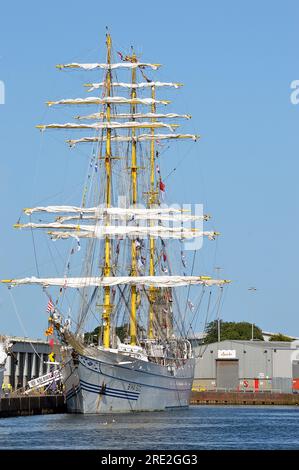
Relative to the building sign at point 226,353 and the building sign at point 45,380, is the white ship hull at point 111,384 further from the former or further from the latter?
the building sign at point 226,353

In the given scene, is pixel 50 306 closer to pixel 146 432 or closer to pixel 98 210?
pixel 98 210

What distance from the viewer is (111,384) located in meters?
101

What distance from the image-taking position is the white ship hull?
325ft

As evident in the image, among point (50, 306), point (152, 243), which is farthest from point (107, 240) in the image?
point (152, 243)

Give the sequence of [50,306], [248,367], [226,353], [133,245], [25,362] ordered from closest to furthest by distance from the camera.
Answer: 1. [50,306]
2. [133,245]
3. [25,362]
4. [248,367]
5. [226,353]

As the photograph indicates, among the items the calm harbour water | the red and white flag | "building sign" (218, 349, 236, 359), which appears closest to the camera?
the calm harbour water

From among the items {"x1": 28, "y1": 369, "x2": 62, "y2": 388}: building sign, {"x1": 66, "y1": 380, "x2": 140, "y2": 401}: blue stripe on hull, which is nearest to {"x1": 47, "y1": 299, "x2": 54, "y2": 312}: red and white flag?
{"x1": 66, "y1": 380, "x2": 140, "y2": 401}: blue stripe on hull

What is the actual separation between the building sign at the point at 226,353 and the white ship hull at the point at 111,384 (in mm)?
59156

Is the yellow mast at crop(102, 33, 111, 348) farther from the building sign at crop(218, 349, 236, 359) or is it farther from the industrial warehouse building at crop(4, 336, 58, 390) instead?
the building sign at crop(218, 349, 236, 359)

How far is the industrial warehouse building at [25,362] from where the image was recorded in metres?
134

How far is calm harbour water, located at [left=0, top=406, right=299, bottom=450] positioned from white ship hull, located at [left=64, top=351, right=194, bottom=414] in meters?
1.72

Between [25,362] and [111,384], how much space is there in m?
39.7

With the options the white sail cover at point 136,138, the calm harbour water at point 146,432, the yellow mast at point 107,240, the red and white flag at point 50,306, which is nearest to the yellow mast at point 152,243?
the white sail cover at point 136,138
